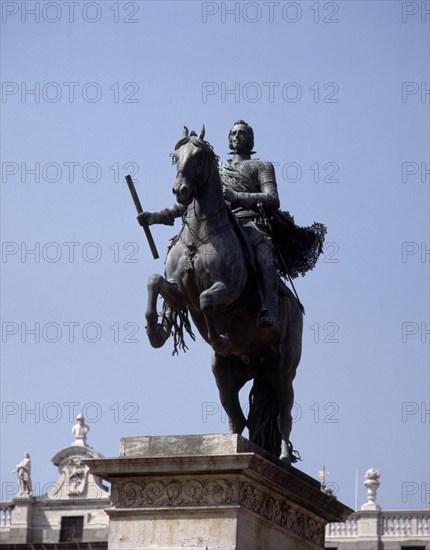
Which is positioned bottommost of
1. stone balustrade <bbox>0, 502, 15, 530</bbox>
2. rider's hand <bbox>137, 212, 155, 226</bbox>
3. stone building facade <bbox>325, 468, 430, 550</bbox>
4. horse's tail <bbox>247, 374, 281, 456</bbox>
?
horse's tail <bbox>247, 374, 281, 456</bbox>

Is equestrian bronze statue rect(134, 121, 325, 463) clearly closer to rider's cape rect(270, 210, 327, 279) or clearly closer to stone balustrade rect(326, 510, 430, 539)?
rider's cape rect(270, 210, 327, 279)

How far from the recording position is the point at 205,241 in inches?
754

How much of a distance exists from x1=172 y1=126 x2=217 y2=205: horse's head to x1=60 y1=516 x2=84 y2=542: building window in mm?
51928

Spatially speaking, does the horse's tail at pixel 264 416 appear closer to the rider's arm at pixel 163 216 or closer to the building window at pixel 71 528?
the rider's arm at pixel 163 216

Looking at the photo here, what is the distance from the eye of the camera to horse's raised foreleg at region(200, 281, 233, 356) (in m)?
18.7

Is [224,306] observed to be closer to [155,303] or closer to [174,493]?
[155,303]

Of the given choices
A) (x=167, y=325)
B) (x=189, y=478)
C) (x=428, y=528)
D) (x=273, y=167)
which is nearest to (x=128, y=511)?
(x=189, y=478)

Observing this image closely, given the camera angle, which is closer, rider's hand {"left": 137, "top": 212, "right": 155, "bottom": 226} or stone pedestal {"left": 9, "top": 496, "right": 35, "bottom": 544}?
rider's hand {"left": 137, "top": 212, "right": 155, "bottom": 226}

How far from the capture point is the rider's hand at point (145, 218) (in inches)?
774

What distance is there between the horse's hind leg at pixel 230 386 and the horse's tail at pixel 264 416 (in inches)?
6.4

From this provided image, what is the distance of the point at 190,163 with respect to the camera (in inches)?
752

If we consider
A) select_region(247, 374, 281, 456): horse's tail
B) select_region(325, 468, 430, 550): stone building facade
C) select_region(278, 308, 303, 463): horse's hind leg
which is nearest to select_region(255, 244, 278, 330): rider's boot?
select_region(278, 308, 303, 463): horse's hind leg

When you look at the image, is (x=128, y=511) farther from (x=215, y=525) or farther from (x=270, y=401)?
A: (x=270, y=401)

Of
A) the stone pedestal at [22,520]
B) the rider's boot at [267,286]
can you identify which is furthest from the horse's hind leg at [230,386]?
the stone pedestal at [22,520]
